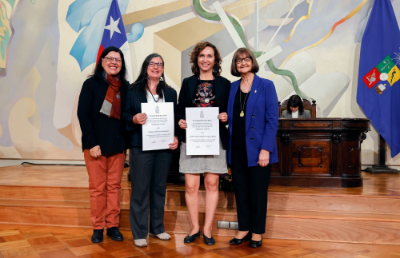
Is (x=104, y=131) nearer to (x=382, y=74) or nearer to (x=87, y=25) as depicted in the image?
(x=87, y=25)

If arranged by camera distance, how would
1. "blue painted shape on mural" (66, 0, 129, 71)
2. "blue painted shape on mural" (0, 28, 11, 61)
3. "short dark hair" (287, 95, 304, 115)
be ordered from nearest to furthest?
"short dark hair" (287, 95, 304, 115), "blue painted shape on mural" (66, 0, 129, 71), "blue painted shape on mural" (0, 28, 11, 61)

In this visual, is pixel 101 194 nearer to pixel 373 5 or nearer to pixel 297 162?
pixel 297 162

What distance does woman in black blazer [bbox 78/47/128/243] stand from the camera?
2.28 m

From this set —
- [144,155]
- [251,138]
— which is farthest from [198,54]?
[144,155]

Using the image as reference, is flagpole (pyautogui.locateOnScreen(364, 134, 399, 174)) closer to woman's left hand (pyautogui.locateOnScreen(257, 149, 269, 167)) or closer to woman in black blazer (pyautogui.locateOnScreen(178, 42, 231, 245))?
woman's left hand (pyautogui.locateOnScreen(257, 149, 269, 167))

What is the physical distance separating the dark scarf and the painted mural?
125 inches

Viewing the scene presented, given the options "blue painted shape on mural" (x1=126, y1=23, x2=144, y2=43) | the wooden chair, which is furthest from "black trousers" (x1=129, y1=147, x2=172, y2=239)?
"blue painted shape on mural" (x1=126, y1=23, x2=144, y2=43)

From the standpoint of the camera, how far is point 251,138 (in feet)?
7.25

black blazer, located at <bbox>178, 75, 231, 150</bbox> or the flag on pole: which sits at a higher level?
the flag on pole

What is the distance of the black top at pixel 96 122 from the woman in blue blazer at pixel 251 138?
2.95 ft

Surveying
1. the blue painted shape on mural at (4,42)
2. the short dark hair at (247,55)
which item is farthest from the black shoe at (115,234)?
the blue painted shape on mural at (4,42)

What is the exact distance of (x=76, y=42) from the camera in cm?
571

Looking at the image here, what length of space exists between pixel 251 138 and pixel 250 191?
42cm

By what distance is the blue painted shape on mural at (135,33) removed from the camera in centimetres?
557
